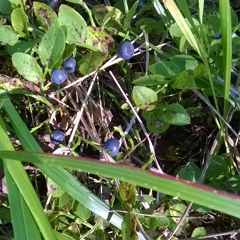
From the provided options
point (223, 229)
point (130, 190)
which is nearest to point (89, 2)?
point (130, 190)

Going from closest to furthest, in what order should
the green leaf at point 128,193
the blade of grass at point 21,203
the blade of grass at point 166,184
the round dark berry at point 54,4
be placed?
the blade of grass at point 166,184, the blade of grass at point 21,203, the green leaf at point 128,193, the round dark berry at point 54,4

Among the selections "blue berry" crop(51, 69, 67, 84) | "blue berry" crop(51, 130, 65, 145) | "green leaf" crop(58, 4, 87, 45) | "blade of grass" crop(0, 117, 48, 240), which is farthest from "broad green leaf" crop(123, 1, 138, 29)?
"blade of grass" crop(0, 117, 48, 240)

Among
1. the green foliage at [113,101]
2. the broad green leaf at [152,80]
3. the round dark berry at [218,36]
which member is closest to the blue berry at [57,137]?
the green foliage at [113,101]

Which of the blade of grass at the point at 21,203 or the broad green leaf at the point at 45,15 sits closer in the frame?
the blade of grass at the point at 21,203

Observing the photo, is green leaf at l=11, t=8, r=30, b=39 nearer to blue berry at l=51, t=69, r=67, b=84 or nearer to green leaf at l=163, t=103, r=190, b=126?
blue berry at l=51, t=69, r=67, b=84

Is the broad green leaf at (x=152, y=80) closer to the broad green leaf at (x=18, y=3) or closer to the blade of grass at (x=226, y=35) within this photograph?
the blade of grass at (x=226, y=35)

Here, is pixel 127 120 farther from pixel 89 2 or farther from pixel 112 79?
pixel 89 2

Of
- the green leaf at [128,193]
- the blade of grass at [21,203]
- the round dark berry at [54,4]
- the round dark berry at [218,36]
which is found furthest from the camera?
the round dark berry at [54,4]
